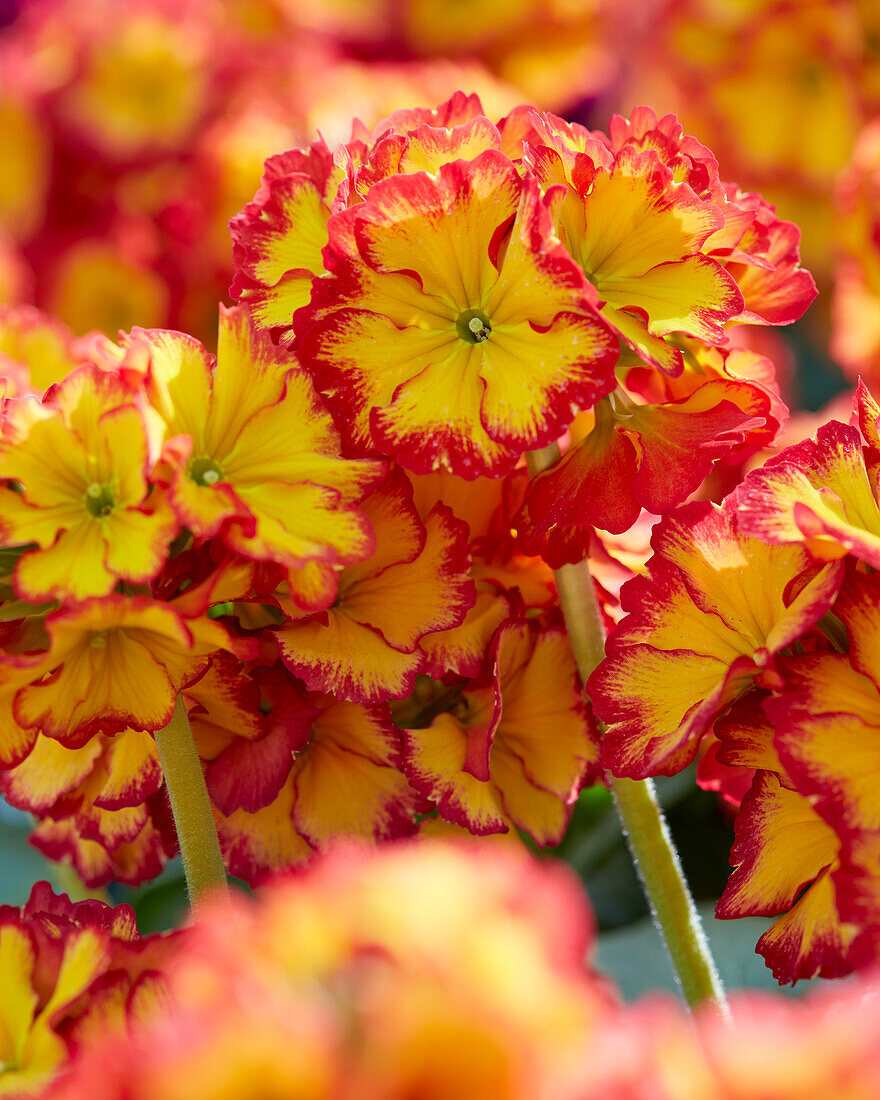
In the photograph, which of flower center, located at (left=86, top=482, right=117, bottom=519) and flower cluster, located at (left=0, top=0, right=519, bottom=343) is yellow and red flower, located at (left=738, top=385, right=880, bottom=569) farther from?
flower cluster, located at (left=0, top=0, right=519, bottom=343)

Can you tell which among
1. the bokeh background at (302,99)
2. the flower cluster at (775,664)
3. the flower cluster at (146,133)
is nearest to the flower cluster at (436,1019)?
the flower cluster at (775,664)

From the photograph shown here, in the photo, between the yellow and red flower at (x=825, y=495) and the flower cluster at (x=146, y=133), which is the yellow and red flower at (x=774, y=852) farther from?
the flower cluster at (x=146, y=133)

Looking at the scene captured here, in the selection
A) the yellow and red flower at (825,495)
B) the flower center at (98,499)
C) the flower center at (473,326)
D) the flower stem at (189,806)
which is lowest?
the flower stem at (189,806)

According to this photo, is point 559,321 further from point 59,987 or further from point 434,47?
point 434,47

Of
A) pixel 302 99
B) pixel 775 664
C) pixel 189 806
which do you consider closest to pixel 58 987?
pixel 189 806

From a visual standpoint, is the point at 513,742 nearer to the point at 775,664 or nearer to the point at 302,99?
the point at 775,664

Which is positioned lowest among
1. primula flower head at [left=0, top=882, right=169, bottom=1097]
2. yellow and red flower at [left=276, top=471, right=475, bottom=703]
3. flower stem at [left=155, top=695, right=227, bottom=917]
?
flower stem at [left=155, top=695, right=227, bottom=917]

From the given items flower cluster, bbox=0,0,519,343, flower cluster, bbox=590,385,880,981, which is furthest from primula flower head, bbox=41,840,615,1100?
flower cluster, bbox=0,0,519,343
